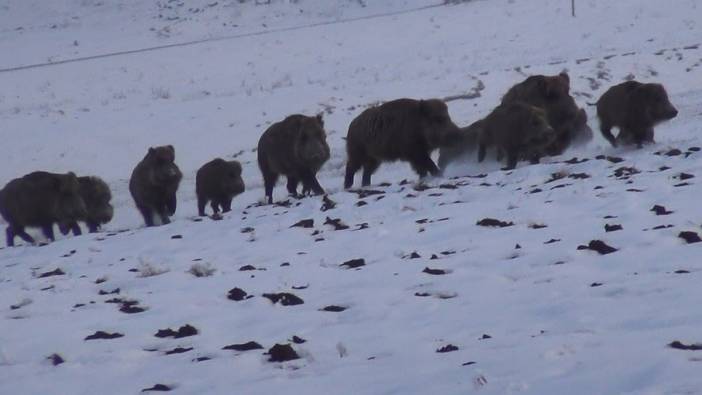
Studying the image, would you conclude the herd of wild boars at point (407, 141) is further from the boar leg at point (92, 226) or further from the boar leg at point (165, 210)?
the boar leg at point (92, 226)

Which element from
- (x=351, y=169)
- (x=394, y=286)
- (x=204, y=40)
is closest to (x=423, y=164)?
(x=351, y=169)

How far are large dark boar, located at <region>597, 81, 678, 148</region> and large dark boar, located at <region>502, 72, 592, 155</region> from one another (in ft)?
2.07

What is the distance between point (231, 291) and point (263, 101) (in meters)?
21.7

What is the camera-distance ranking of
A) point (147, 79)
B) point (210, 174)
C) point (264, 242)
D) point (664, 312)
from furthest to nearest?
point (147, 79)
point (210, 174)
point (264, 242)
point (664, 312)

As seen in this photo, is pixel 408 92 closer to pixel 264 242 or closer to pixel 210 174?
pixel 210 174

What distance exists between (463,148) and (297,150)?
2.89 meters

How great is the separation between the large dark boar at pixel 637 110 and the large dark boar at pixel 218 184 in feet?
20.9

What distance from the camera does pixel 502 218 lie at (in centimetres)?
919

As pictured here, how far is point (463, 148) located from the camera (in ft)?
51.7

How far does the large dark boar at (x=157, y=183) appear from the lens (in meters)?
14.5

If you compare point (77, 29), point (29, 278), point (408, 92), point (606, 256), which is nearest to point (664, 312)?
point (606, 256)

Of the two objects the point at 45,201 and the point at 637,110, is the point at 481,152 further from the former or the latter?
the point at 45,201

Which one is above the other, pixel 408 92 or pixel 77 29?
pixel 77 29

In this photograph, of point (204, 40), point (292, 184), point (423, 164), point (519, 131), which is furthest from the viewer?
point (204, 40)
